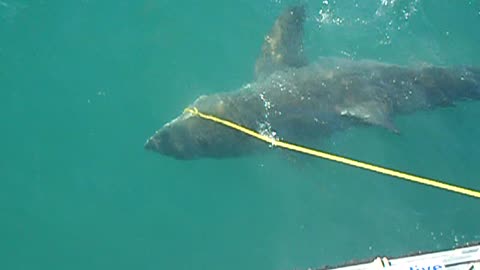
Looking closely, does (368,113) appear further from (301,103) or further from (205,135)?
(205,135)

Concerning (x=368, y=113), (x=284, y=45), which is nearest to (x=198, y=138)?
(x=284, y=45)

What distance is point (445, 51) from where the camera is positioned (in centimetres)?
1570

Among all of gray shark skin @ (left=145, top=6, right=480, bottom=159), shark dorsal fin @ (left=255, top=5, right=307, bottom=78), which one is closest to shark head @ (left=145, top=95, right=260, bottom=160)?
gray shark skin @ (left=145, top=6, right=480, bottom=159)

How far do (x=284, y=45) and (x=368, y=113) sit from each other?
216 cm

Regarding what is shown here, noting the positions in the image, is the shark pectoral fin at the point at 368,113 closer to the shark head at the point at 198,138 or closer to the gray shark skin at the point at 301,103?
the gray shark skin at the point at 301,103

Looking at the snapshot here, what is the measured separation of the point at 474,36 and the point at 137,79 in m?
7.24

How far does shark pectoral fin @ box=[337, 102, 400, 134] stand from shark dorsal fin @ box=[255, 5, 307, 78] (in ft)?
4.45

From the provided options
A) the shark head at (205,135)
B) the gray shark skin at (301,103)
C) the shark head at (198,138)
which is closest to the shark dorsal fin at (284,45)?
the gray shark skin at (301,103)

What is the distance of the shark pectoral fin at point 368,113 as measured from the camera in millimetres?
13766

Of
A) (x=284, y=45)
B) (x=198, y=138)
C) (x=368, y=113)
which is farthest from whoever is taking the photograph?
(x=284, y=45)

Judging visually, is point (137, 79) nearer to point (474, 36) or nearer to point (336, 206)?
point (336, 206)

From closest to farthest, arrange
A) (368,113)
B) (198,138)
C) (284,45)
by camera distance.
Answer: (198,138)
(368,113)
(284,45)

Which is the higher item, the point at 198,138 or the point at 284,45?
the point at 284,45

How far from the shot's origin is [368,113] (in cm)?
1383
